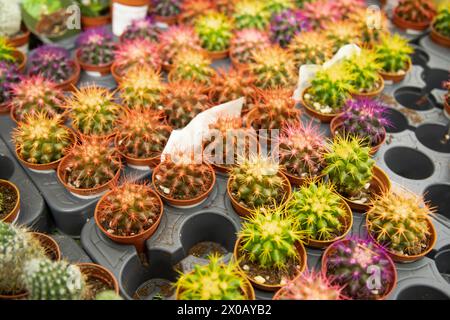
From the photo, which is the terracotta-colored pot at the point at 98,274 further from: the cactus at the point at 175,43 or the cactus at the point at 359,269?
the cactus at the point at 175,43

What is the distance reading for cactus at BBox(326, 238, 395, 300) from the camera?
1.92 meters

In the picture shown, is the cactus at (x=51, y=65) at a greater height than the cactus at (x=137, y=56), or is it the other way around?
the cactus at (x=137, y=56)

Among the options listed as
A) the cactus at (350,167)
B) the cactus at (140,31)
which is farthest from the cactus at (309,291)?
the cactus at (140,31)

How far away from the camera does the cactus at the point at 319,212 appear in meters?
2.14

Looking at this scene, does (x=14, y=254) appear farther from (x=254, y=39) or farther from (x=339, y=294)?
(x=254, y=39)

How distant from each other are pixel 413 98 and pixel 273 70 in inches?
46.7

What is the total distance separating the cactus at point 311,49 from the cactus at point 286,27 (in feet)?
0.41

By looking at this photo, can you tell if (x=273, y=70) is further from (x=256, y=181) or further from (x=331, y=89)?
(x=256, y=181)

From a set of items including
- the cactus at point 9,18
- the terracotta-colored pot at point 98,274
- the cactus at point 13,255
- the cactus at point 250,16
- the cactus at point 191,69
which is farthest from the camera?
the cactus at point 250,16

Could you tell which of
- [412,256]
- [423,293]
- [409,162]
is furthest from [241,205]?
[409,162]

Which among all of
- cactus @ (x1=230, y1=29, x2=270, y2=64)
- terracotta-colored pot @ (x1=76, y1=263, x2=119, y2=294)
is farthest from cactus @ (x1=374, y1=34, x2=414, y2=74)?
terracotta-colored pot @ (x1=76, y1=263, x2=119, y2=294)

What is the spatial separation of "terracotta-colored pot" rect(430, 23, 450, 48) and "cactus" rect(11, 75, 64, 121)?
2968mm

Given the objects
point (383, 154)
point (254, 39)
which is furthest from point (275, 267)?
point (254, 39)

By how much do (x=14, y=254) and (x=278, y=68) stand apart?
6.39 ft
